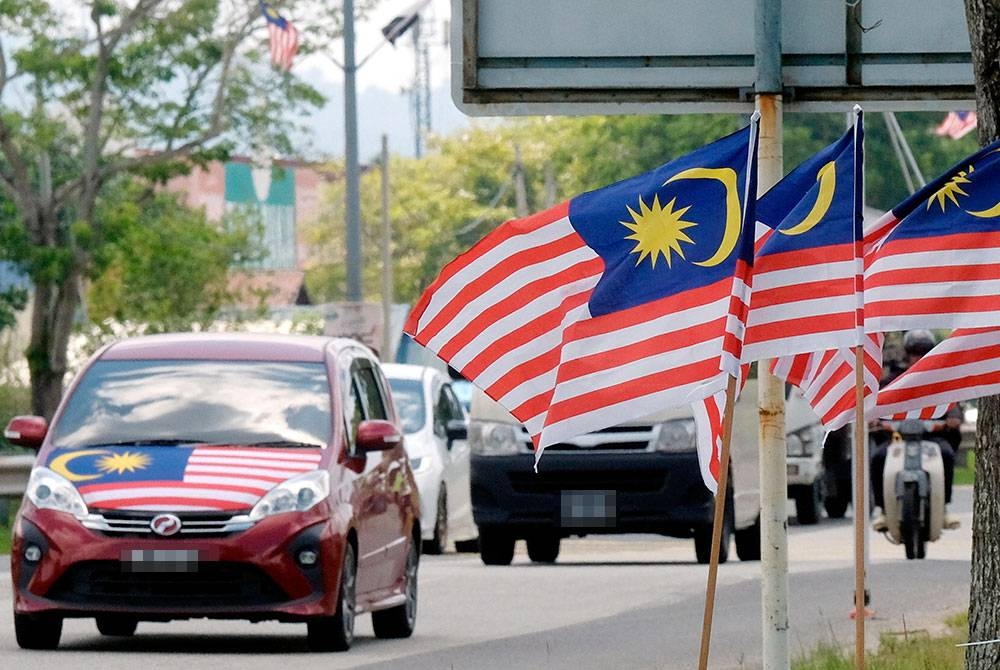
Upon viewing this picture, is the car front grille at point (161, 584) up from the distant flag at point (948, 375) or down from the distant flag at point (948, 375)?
down

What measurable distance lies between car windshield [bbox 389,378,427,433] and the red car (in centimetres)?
835

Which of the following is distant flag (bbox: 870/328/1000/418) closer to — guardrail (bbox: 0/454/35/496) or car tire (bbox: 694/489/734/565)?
car tire (bbox: 694/489/734/565)

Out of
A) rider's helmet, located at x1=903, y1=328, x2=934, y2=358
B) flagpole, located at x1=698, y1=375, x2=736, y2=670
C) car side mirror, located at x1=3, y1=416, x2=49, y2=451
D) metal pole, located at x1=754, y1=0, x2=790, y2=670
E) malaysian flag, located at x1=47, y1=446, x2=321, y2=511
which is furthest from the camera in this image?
rider's helmet, located at x1=903, y1=328, x2=934, y2=358

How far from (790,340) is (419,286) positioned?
283 ft

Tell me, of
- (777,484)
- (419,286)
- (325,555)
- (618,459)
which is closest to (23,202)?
(618,459)

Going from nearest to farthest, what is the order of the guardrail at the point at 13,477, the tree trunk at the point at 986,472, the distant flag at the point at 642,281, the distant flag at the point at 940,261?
the tree trunk at the point at 986,472, the distant flag at the point at 642,281, the distant flag at the point at 940,261, the guardrail at the point at 13,477

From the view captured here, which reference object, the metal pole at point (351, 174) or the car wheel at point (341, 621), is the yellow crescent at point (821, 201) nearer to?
the car wheel at point (341, 621)

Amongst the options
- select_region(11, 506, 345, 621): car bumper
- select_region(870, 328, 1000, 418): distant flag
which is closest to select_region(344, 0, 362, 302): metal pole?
select_region(11, 506, 345, 621): car bumper

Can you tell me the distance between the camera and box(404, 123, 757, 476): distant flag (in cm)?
786

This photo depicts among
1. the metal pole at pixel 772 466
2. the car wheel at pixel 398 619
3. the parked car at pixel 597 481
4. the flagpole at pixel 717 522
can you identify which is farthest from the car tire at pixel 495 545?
the flagpole at pixel 717 522

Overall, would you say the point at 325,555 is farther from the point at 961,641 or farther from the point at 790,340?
the point at 790,340

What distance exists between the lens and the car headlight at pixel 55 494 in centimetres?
1191

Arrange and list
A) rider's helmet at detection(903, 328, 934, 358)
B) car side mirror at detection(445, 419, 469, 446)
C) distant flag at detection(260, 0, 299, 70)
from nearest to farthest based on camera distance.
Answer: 1. rider's helmet at detection(903, 328, 934, 358)
2. car side mirror at detection(445, 419, 469, 446)
3. distant flag at detection(260, 0, 299, 70)

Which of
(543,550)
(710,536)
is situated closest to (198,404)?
(710,536)
